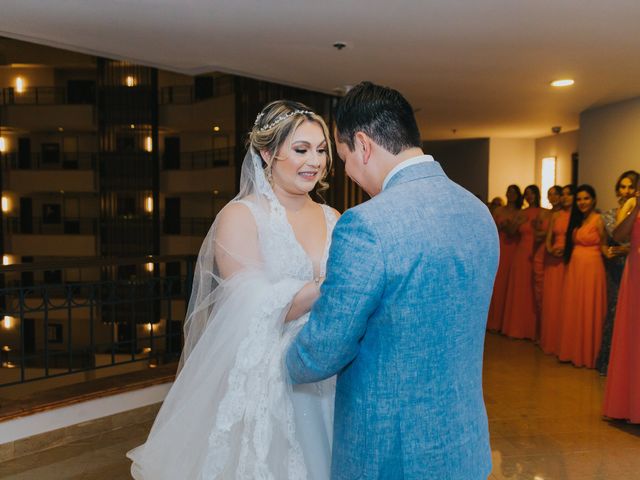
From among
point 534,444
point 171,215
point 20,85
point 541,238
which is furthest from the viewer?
point 171,215

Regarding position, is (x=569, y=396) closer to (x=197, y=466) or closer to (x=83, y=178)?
(x=197, y=466)

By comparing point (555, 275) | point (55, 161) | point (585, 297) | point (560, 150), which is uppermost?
point (55, 161)

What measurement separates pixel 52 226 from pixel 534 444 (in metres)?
27.2

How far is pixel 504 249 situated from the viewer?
8164 mm

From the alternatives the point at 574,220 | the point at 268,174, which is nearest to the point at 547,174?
the point at 574,220

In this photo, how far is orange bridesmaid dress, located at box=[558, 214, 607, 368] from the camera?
19.8 feet

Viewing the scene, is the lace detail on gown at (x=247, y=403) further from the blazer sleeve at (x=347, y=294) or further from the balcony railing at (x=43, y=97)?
the balcony railing at (x=43, y=97)

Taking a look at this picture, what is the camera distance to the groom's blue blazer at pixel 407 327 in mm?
1262

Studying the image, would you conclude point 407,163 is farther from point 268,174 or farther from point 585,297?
point 585,297

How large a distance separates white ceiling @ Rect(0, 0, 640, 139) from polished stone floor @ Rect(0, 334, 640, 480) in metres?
2.72

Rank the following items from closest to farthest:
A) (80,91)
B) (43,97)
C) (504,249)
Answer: (504,249), (80,91), (43,97)

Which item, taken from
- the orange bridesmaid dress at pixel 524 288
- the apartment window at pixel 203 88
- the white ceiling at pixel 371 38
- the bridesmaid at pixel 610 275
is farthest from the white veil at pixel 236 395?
the apartment window at pixel 203 88

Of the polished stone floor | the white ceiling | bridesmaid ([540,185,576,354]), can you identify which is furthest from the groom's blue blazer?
bridesmaid ([540,185,576,354])

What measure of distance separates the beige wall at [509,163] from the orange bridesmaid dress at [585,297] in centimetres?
568
